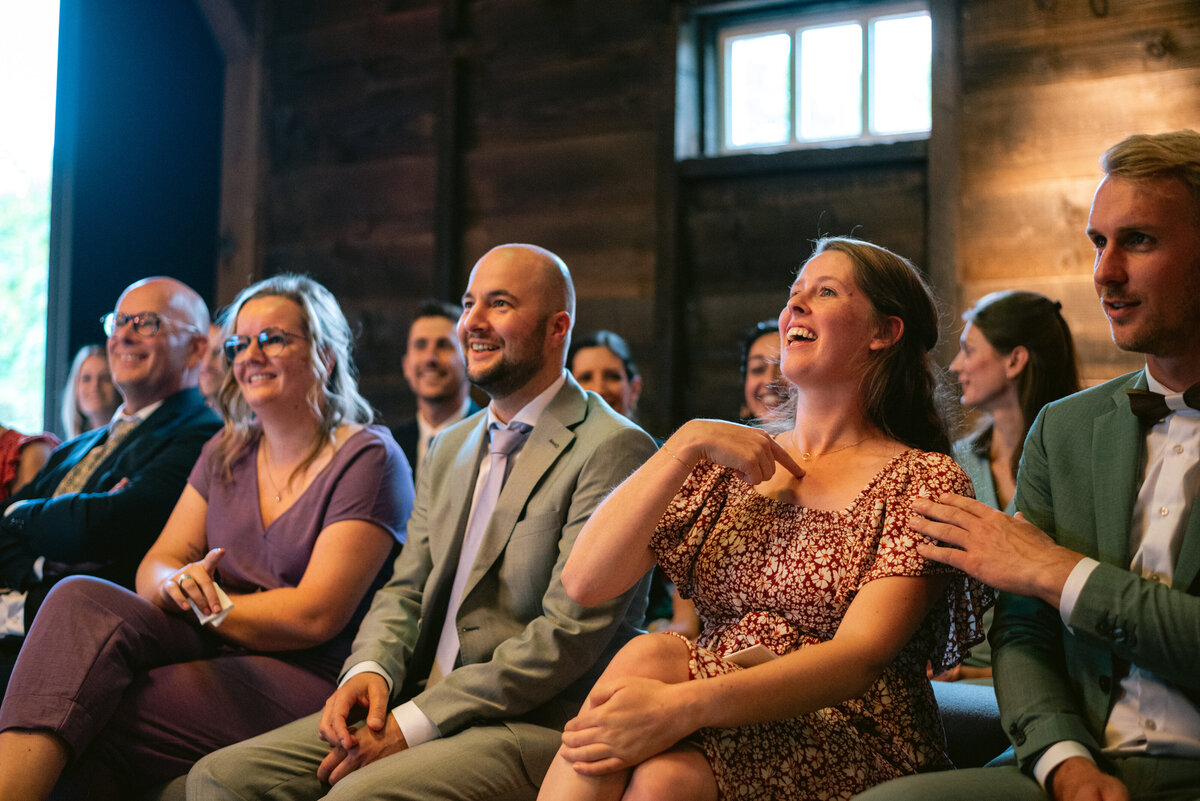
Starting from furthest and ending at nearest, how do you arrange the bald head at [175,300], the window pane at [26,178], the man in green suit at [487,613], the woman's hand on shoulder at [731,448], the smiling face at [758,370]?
the window pane at [26,178], the smiling face at [758,370], the bald head at [175,300], the man in green suit at [487,613], the woman's hand on shoulder at [731,448]

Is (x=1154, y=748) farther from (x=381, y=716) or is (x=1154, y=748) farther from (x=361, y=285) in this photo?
(x=361, y=285)

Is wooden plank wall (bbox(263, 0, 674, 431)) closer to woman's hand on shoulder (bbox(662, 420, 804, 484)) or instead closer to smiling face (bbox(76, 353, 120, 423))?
smiling face (bbox(76, 353, 120, 423))

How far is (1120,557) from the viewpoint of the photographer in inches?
64.8

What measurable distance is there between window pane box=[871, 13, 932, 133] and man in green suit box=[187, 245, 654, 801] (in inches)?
76.5

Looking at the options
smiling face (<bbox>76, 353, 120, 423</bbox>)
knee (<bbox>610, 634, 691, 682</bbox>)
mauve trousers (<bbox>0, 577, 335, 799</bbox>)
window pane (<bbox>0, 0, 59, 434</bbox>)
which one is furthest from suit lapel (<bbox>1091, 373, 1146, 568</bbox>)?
window pane (<bbox>0, 0, 59, 434</bbox>)

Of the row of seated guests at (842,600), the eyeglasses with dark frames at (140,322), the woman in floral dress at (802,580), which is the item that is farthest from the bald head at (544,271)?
the eyeglasses with dark frames at (140,322)

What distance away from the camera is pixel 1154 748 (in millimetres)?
1571

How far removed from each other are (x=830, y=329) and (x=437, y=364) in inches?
92.6

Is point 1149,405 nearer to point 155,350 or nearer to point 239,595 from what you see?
point 239,595

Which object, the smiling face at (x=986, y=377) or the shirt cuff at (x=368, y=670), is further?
the smiling face at (x=986, y=377)

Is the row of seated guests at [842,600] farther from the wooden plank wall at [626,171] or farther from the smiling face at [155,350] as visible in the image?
the wooden plank wall at [626,171]

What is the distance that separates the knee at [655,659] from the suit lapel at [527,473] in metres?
0.67

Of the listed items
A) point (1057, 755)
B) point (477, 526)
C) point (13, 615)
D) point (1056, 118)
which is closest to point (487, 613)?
point (477, 526)

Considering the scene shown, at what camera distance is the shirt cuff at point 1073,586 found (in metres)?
1.54
